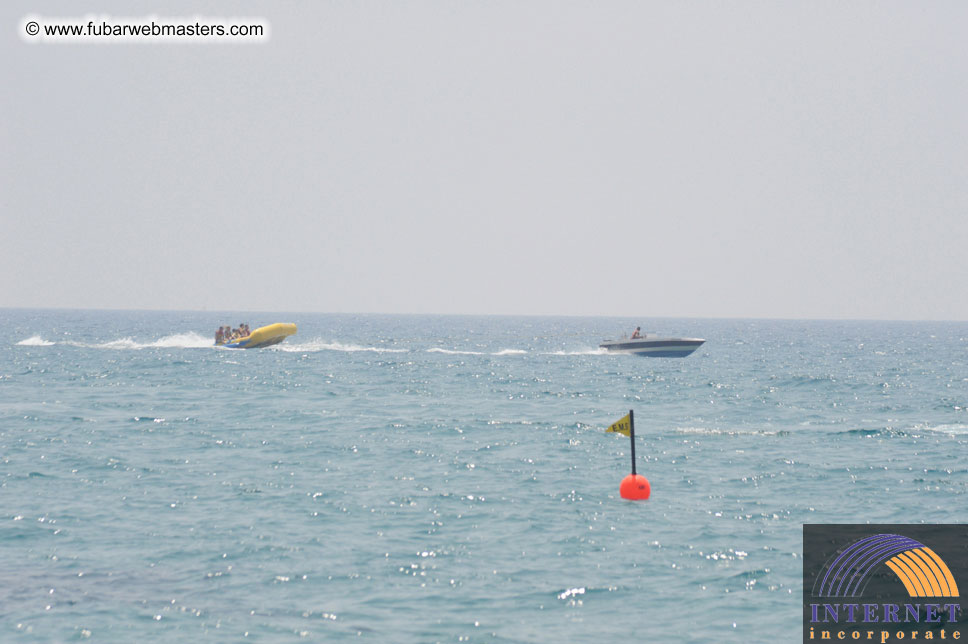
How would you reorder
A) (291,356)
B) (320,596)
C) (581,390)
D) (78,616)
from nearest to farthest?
(78,616) → (320,596) → (581,390) → (291,356)

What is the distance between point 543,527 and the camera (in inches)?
758

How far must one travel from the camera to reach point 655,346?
72062mm

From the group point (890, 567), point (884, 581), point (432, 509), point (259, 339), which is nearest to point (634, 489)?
point (432, 509)

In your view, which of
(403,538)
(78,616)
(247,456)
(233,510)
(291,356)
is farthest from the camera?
(291,356)

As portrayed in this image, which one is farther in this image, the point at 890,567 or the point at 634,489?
the point at 634,489

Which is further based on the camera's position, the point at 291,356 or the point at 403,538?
the point at 291,356

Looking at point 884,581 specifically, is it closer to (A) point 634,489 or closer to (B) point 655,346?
(A) point 634,489

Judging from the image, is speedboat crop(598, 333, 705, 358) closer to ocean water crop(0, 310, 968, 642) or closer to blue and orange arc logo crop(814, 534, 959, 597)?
Result: ocean water crop(0, 310, 968, 642)

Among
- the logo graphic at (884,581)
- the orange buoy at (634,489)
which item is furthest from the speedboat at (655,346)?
the logo graphic at (884,581)

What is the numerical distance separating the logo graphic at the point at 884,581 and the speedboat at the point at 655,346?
52.2 meters

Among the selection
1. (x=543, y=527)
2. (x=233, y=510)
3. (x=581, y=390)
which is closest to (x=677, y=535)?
(x=543, y=527)

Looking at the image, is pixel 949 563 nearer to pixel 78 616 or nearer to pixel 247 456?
pixel 78 616

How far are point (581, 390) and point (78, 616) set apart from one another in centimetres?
3894

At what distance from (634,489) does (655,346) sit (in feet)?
167
